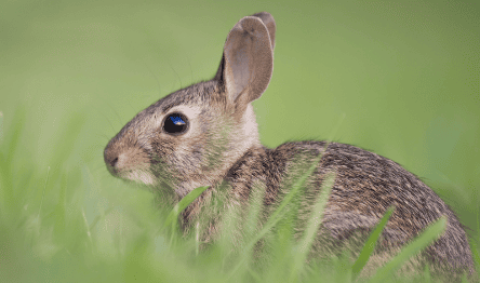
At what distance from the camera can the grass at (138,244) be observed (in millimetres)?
2275

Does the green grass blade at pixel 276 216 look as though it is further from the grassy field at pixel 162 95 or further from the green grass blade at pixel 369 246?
the green grass blade at pixel 369 246

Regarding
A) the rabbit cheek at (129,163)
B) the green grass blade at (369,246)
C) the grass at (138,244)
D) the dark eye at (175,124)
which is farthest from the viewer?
the dark eye at (175,124)

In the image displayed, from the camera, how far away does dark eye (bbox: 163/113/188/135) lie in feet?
11.6

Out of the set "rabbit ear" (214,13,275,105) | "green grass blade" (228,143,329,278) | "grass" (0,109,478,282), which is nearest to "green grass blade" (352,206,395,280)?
"grass" (0,109,478,282)

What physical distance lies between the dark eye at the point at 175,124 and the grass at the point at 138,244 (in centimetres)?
62

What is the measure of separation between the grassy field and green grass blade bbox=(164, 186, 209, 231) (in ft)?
0.41

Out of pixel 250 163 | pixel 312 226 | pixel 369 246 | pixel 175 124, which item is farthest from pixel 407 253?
pixel 175 124

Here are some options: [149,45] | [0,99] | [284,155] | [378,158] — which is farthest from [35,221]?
[149,45]

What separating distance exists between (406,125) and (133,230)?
4.85m

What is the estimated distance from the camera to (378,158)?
3477 mm

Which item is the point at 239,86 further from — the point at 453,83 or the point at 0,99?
the point at 453,83

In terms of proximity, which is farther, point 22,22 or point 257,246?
point 22,22

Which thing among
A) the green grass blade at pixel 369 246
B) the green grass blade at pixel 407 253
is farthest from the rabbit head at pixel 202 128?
the green grass blade at pixel 407 253

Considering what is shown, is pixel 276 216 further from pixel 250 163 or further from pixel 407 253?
pixel 407 253
